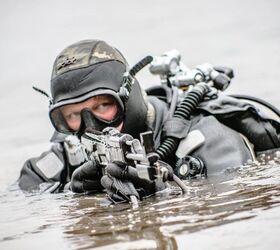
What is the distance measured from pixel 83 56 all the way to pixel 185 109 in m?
A: 0.53

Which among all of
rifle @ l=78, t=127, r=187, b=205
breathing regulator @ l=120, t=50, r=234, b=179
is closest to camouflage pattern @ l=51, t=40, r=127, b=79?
breathing regulator @ l=120, t=50, r=234, b=179

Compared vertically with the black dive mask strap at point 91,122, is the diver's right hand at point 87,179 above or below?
below

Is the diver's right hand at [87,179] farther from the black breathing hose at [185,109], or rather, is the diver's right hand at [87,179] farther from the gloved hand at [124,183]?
the gloved hand at [124,183]

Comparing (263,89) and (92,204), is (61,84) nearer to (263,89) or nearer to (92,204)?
(92,204)

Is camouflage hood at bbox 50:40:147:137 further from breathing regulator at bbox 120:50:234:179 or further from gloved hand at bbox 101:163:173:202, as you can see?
gloved hand at bbox 101:163:173:202

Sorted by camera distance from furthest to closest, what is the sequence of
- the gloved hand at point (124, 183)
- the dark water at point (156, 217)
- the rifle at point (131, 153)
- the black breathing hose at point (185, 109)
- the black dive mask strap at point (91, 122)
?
the black breathing hose at point (185, 109)
the black dive mask strap at point (91, 122)
the gloved hand at point (124, 183)
the rifle at point (131, 153)
the dark water at point (156, 217)

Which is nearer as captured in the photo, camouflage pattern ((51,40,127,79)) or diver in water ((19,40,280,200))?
diver in water ((19,40,280,200))

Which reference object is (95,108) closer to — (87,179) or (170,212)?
(87,179)

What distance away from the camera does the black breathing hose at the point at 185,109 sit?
3066 mm

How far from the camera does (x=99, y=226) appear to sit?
189cm

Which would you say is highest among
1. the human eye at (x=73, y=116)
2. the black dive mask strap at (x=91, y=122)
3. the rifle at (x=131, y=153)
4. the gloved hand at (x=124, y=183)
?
the human eye at (x=73, y=116)

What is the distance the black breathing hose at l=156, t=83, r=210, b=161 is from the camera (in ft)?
10.1

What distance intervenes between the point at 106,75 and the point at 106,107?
14cm

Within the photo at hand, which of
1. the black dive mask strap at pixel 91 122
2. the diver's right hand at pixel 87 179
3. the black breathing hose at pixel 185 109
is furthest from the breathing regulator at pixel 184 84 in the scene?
the diver's right hand at pixel 87 179
